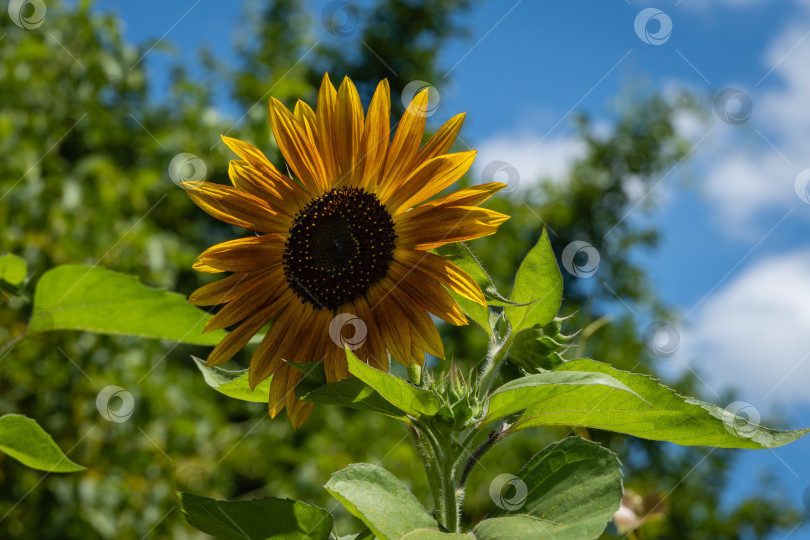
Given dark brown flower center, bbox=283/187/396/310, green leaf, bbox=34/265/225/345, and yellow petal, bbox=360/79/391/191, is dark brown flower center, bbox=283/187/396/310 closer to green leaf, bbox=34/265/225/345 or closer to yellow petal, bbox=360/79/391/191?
yellow petal, bbox=360/79/391/191

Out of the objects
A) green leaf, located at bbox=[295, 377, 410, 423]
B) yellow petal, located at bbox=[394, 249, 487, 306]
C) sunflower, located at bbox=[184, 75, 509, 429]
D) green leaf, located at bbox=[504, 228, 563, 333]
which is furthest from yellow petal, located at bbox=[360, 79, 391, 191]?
green leaf, located at bbox=[295, 377, 410, 423]

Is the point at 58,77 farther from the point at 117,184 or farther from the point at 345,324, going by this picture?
the point at 345,324

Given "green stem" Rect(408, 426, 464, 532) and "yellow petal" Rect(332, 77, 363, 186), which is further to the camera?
"yellow petal" Rect(332, 77, 363, 186)

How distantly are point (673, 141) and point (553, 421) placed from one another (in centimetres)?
1469

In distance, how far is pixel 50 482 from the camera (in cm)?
212

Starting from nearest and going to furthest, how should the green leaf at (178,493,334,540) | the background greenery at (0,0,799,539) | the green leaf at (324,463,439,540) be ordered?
1. the green leaf at (324,463,439,540)
2. the green leaf at (178,493,334,540)
3. the background greenery at (0,0,799,539)

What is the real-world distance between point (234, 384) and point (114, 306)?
25 centimetres

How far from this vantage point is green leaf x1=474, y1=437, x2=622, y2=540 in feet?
1.82

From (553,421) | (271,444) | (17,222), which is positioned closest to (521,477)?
(553,421)

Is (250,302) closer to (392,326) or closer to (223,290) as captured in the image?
(223,290)

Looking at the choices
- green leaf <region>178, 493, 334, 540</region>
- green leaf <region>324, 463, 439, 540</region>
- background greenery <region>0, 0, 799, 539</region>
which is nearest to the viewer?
green leaf <region>324, 463, 439, 540</region>

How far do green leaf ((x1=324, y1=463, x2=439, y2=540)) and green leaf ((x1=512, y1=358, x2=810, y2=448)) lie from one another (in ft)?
0.51

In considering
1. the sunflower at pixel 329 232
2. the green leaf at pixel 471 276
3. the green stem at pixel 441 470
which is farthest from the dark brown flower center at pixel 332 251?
the green stem at pixel 441 470

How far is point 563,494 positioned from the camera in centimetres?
63
